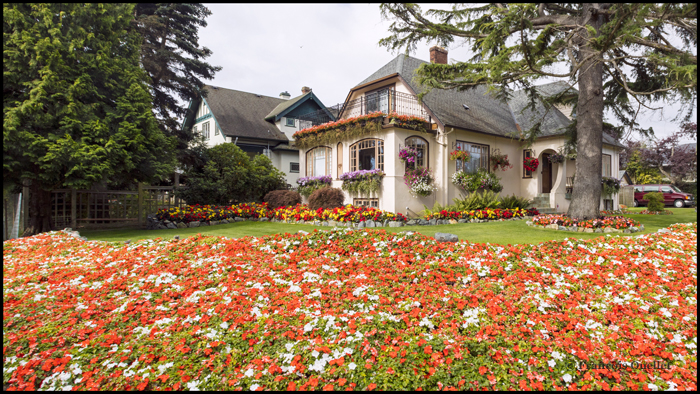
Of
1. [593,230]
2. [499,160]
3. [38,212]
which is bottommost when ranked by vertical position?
[593,230]

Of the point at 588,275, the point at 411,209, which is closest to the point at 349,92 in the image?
the point at 411,209

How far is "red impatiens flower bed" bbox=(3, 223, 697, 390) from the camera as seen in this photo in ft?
9.24

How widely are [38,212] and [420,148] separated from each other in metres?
12.9

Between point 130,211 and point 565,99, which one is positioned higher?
point 565,99

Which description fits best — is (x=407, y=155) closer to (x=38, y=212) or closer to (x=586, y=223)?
(x=586, y=223)

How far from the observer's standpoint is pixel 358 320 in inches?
141

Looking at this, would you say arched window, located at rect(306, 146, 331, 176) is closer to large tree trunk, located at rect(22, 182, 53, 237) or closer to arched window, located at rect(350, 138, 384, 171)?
arched window, located at rect(350, 138, 384, 171)

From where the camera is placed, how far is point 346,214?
39.2 feet

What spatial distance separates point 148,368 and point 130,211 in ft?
40.2

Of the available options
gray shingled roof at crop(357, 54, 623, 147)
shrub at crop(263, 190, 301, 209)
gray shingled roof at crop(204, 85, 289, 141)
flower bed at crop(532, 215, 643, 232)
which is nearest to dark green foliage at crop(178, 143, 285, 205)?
shrub at crop(263, 190, 301, 209)

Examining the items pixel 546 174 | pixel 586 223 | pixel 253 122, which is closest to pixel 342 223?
pixel 586 223

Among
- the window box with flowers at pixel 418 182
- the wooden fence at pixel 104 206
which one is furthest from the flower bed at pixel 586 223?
the wooden fence at pixel 104 206

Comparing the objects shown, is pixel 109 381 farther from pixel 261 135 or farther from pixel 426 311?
pixel 261 135

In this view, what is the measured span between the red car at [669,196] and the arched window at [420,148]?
2109cm
